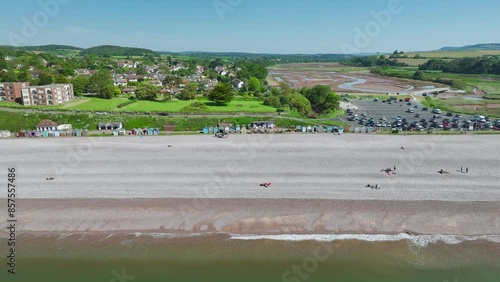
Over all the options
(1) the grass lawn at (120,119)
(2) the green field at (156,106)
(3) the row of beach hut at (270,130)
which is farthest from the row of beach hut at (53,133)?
(3) the row of beach hut at (270,130)

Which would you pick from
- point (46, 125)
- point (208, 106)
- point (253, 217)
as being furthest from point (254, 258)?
point (208, 106)

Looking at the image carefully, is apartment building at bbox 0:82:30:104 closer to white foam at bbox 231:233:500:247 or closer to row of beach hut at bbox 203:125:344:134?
row of beach hut at bbox 203:125:344:134

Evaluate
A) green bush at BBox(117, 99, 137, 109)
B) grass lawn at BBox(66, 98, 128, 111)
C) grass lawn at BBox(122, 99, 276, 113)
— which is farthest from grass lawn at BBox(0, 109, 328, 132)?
green bush at BBox(117, 99, 137, 109)

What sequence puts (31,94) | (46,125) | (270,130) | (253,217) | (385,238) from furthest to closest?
(31,94) < (270,130) < (46,125) < (253,217) < (385,238)

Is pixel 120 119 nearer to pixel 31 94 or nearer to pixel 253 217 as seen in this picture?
pixel 31 94

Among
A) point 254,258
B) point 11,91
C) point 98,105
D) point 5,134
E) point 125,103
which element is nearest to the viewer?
point 254,258

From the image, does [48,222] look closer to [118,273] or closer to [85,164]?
[118,273]

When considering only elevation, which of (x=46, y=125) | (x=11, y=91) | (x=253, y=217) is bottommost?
(x=253, y=217)

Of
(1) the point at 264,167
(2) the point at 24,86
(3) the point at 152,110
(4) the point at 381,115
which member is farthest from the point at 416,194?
(2) the point at 24,86

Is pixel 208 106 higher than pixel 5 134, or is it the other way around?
pixel 208 106
